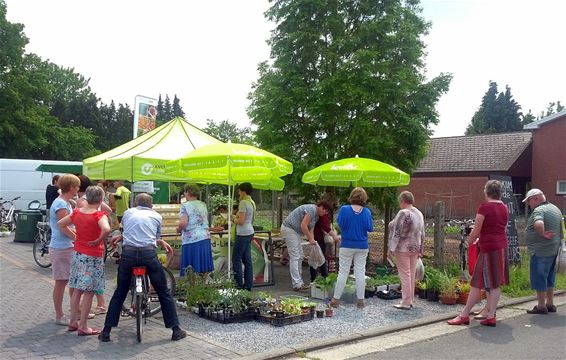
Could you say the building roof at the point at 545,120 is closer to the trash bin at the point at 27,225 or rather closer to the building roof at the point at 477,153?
the building roof at the point at 477,153

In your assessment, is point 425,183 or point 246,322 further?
point 425,183

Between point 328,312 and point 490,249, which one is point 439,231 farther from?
point 328,312

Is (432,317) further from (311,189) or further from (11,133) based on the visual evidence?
(11,133)

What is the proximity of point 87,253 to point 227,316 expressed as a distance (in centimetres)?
200

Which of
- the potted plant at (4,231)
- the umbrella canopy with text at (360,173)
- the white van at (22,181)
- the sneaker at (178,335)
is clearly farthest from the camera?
the white van at (22,181)

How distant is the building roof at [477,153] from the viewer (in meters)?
34.2

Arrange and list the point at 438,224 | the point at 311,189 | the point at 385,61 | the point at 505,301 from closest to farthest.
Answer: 1. the point at 505,301
2. the point at 438,224
3. the point at 385,61
4. the point at 311,189

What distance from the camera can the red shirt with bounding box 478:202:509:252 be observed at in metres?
7.37

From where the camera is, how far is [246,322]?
285 inches

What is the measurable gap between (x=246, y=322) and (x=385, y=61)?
8.78m

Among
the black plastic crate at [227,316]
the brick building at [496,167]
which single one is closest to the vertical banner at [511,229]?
the black plastic crate at [227,316]

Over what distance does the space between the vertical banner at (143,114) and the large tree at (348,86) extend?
230 inches

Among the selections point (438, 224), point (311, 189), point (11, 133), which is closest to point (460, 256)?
point (438, 224)

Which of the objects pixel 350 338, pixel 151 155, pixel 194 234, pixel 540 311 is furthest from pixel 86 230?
pixel 540 311
